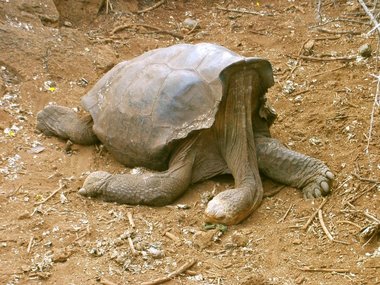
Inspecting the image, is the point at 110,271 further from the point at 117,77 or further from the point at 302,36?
the point at 302,36

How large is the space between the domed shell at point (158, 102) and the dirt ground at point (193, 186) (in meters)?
0.29

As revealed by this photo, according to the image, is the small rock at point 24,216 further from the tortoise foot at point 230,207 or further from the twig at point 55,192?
the tortoise foot at point 230,207

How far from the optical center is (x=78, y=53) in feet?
24.2

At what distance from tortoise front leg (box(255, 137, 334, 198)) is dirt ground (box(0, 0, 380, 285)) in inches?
3.7

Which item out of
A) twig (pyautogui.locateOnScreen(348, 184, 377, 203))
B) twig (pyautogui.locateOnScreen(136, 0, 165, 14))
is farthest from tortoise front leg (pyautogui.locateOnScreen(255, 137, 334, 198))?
twig (pyautogui.locateOnScreen(136, 0, 165, 14))

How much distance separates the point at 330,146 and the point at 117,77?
1.75 metres

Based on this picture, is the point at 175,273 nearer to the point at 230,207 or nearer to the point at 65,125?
the point at 230,207

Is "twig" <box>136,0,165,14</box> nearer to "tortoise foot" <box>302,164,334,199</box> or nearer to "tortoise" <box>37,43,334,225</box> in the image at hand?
"tortoise" <box>37,43,334,225</box>

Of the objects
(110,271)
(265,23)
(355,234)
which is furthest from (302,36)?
(110,271)

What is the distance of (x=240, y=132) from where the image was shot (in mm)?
5367

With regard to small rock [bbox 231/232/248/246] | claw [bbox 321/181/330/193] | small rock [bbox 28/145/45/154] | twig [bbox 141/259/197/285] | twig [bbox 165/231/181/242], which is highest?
claw [bbox 321/181/330/193]

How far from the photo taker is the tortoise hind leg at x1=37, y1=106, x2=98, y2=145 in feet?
19.6

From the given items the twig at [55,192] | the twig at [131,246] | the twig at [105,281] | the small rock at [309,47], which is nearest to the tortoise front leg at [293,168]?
the twig at [131,246]

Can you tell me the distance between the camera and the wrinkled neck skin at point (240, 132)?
207 inches
